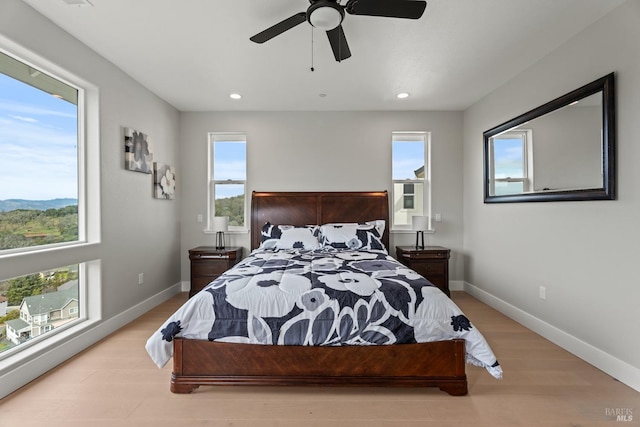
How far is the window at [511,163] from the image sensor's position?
307cm

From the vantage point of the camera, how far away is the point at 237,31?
7.86ft

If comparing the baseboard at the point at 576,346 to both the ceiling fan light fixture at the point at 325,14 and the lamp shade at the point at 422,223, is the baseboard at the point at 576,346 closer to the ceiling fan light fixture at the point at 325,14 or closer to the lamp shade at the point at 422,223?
the lamp shade at the point at 422,223

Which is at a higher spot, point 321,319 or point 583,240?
point 583,240

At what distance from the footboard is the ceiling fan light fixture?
203cm

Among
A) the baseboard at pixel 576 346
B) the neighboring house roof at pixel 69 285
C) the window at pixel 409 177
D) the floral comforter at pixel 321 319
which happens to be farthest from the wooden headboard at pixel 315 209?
the floral comforter at pixel 321 319

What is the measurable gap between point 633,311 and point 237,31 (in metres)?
3.51

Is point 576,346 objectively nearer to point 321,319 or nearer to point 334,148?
point 321,319

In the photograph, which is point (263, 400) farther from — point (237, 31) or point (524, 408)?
point (237, 31)

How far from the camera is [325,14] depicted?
177 cm

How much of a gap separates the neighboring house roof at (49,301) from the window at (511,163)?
4.40 metres

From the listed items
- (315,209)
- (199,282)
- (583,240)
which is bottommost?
(199,282)

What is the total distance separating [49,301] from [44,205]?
0.78m

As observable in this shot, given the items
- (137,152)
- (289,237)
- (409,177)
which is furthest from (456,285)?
(137,152)

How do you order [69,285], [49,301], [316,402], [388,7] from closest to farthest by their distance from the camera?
[388,7]
[316,402]
[49,301]
[69,285]
